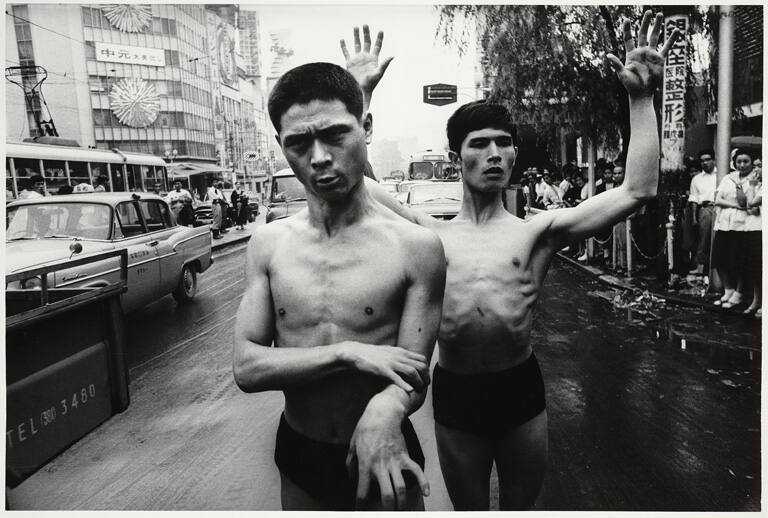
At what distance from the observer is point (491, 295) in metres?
2.21

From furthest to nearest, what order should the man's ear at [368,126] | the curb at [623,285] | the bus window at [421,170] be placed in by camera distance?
the bus window at [421,170], the curb at [623,285], the man's ear at [368,126]

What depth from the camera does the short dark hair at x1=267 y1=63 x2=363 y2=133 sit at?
1558 millimetres

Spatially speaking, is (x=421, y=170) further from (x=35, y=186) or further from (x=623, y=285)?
(x=623, y=285)

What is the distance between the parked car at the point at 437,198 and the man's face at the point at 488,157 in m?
8.09

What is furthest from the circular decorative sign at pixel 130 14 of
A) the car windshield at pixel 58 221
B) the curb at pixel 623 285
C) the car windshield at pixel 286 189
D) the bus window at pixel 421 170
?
the bus window at pixel 421 170

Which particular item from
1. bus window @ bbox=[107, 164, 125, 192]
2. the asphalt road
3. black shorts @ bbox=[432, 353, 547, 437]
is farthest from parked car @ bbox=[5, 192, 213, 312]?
bus window @ bbox=[107, 164, 125, 192]

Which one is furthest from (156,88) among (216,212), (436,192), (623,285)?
(623,285)

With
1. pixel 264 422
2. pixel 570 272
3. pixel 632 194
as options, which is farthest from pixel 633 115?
pixel 570 272

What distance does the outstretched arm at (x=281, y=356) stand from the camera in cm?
143

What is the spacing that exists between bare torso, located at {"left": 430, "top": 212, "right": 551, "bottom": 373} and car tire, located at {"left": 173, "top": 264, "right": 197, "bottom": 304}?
6.85 meters

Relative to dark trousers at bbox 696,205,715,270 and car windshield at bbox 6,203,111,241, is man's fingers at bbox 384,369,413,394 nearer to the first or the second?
car windshield at bbox 6,203,111,241

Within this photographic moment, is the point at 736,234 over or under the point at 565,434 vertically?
over

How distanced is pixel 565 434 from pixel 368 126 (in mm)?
2789

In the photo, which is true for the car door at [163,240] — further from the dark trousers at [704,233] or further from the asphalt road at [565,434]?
the dark trousers at [704,233]
